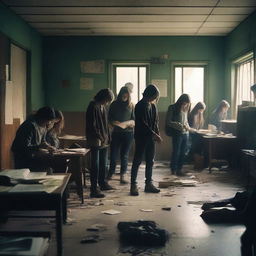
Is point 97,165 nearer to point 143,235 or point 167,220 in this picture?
point 167,220

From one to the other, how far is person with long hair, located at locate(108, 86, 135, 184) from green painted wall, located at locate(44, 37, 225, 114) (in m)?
3.01

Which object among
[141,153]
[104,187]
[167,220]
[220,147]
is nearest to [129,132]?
[141,153]

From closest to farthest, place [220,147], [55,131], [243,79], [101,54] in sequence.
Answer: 1. [55,131]
2. [220,147]
3. [243,79]
4. [101,54]

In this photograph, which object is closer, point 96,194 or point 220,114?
point 96,194

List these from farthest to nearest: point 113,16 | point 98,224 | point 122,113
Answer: point 113,16, point 122,113, point 98,224

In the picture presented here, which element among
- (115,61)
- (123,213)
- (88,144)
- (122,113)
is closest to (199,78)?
(115,61)

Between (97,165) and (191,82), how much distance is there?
503cm

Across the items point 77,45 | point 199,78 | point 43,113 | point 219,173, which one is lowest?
point 219,173

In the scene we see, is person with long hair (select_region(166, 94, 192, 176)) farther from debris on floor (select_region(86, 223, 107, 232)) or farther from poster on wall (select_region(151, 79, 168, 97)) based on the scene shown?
debris on floor (select_region(86, 223, 107, 232))

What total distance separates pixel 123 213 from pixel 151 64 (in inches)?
219

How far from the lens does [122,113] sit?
6977mm

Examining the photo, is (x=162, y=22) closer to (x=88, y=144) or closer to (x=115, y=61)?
(x=115, y=61)

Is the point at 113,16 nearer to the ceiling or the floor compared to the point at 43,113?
nearer to the ceiling

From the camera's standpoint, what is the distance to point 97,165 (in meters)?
5.72
